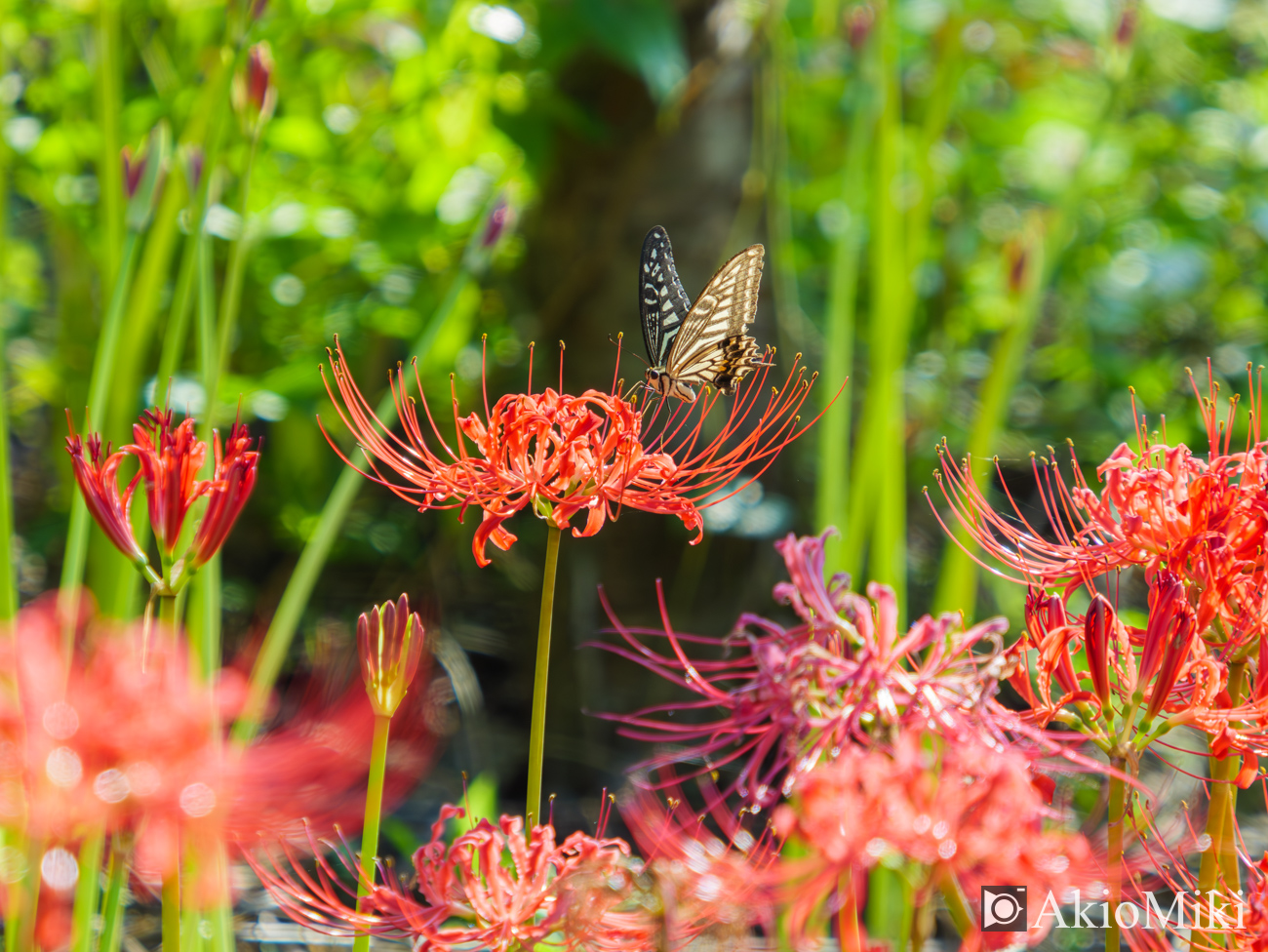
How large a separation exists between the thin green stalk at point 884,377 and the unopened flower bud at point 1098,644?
1.39ft

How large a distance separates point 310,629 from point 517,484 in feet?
3.97

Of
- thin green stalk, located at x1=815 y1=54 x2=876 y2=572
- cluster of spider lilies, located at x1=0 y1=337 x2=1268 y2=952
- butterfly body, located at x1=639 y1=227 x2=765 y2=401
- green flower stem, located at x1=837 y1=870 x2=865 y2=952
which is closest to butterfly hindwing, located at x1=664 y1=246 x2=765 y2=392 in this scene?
butterfly body, located at x1=639 y1=227 x2=765 y2=401

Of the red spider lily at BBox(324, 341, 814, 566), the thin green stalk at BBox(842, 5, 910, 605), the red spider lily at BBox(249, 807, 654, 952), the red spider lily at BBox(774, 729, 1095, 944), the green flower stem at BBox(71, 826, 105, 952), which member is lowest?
the green flower stem at BBox(71, 826, 105, 952)

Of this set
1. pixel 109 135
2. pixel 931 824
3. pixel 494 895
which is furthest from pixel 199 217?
pixel 931 824

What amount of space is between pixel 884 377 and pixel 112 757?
0.70m

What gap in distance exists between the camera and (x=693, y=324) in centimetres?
82

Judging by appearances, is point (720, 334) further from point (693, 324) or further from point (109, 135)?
point (109, 135)

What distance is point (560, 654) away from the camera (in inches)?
62.0

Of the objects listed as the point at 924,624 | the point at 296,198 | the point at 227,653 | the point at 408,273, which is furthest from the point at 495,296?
the point at 924,624

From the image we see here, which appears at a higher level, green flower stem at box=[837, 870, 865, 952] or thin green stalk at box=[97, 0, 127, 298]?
thin green stalk at box=[97, 0, 127, 298]

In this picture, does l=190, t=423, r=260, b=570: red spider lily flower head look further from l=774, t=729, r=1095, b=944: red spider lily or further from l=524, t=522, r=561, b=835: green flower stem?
l=774, t=729, r=1095, b=944: red spider lily

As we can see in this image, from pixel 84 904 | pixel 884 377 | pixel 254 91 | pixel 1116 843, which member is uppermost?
pixel 254 91

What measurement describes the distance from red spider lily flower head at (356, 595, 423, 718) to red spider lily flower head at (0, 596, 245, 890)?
7 cm

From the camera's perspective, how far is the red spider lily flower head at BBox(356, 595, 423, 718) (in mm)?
417
